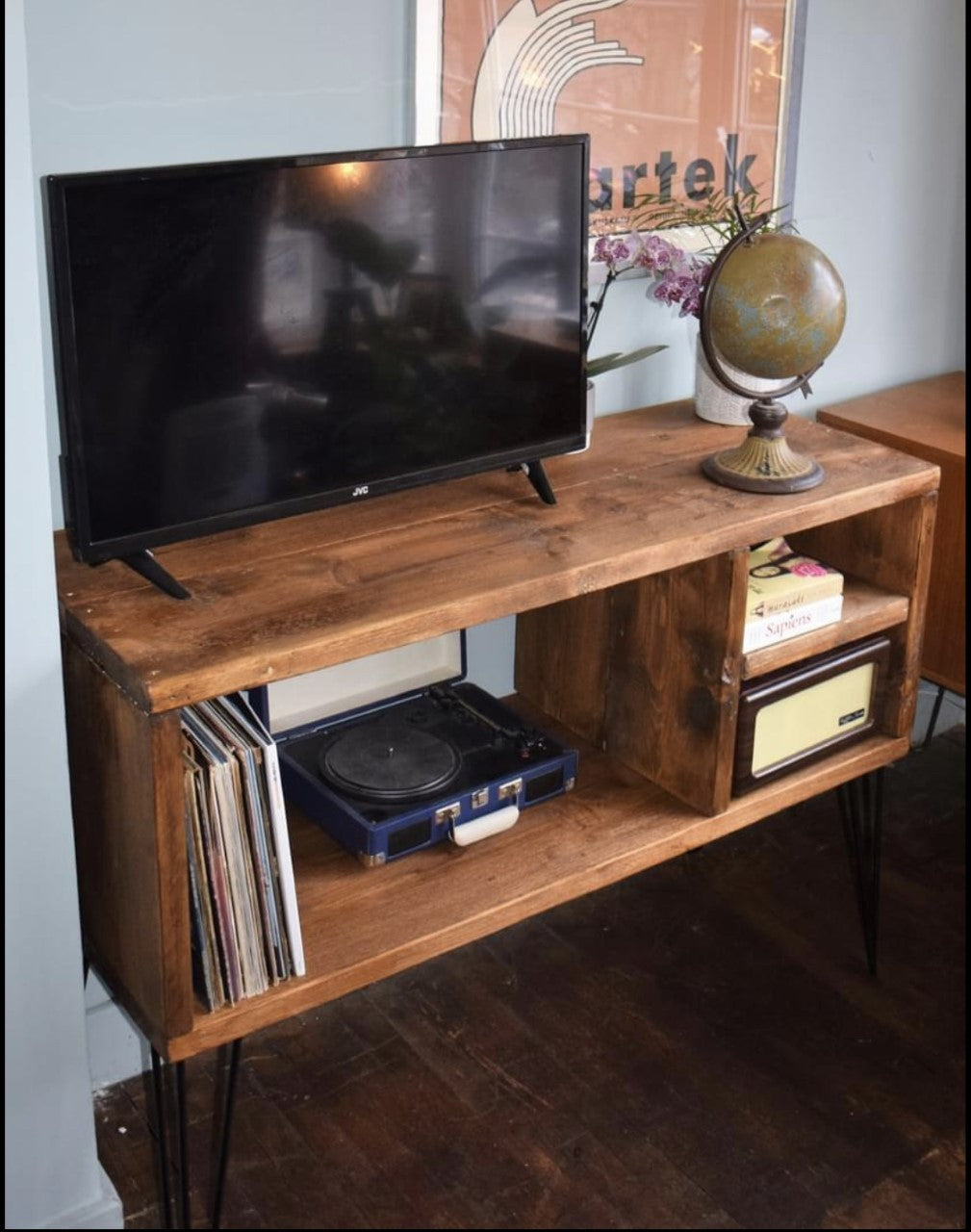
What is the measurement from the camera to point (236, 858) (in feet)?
5.32

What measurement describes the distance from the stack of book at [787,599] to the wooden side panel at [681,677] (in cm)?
6

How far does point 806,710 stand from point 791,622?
152 millimetres

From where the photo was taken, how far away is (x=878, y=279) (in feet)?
8.59

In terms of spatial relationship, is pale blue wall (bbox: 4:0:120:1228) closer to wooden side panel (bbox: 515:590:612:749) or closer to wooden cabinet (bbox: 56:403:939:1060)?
wooden cabinet (bbox: 56:403:939:1060)

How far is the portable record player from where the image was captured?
189 centimetres

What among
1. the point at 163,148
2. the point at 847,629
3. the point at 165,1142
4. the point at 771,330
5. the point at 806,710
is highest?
the point at 163,148

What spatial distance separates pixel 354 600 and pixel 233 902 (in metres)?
0.34

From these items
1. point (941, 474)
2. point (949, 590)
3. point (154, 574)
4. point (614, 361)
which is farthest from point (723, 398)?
point (154, 574)

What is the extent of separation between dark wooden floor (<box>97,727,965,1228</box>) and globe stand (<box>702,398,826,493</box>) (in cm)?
76

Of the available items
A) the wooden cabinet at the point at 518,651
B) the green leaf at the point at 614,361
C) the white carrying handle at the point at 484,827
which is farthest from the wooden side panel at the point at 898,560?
the white carrying handle at the point at 484,827

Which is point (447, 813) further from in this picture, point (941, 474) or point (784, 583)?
point (941, 474)

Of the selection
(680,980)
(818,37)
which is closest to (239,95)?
(818,37)

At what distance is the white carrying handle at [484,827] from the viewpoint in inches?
74.7

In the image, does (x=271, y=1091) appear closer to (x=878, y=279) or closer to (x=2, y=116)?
(x=2, y=116)
